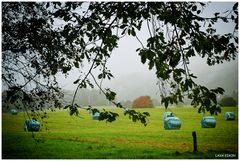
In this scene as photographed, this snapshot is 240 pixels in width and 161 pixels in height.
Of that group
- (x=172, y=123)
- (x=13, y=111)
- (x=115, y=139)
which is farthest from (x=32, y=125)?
(x=172, y=123)

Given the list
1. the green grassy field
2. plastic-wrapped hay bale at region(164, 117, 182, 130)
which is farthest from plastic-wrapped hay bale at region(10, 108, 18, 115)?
plastic-wrapped hay bale at region(164, 117, 182, 130)

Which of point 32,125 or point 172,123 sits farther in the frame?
point 172,123

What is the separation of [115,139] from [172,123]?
1176 mm

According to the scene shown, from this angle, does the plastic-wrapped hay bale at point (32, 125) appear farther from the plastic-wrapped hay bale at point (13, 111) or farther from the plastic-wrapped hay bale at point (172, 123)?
the plastic-wrapped hay bale at point (172, 123)

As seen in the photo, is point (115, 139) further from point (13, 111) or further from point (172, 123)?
point (13, 111)

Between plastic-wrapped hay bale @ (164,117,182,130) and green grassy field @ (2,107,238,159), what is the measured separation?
0.29 ft

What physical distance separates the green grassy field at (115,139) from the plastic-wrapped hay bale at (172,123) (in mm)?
87

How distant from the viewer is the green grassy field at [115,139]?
154 inches

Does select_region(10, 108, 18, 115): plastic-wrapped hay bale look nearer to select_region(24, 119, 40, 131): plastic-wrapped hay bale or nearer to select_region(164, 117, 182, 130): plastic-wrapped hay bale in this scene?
select_region(24, 119, 40, 131): plastic-wrapped hay bale

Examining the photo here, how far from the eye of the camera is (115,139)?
4844 mm

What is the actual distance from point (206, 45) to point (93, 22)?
1020 mm

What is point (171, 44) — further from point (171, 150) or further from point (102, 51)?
point (171, 150)

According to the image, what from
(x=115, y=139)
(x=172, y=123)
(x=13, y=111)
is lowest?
(x=115, y=139)

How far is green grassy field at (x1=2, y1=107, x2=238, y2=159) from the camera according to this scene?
3.90m
